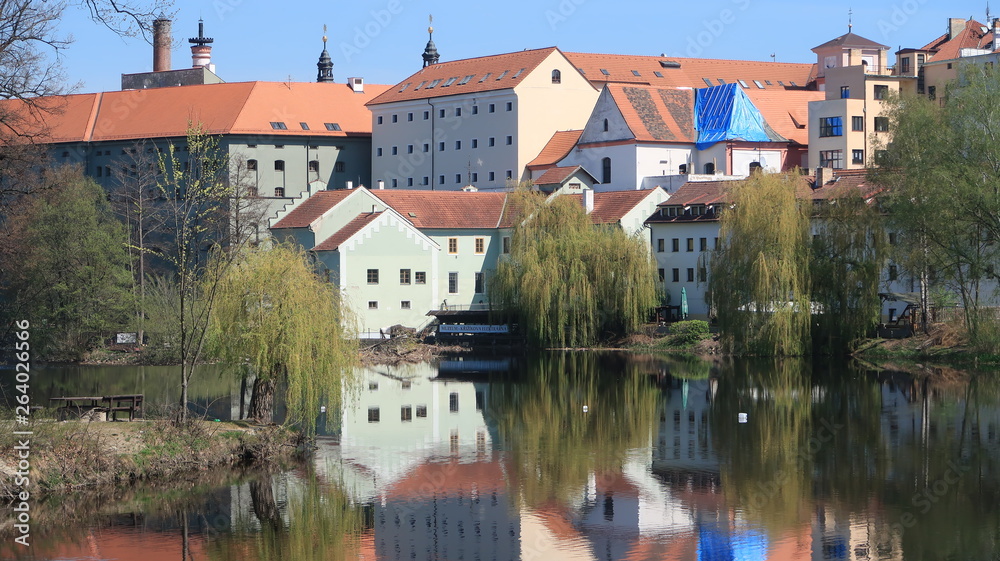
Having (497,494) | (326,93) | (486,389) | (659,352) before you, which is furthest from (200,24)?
(497,494)

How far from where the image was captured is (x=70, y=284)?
56719 millimetres

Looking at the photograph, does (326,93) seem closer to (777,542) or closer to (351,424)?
(351,424)

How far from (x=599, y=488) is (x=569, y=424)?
852 centimetres

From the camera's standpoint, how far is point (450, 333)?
62750mm

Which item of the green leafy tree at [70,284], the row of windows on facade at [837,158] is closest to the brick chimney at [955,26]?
the row of windows on facade at [837,158]

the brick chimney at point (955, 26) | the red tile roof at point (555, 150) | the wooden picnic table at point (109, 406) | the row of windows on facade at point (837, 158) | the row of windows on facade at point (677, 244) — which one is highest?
the brick chimney at point (955, 26)

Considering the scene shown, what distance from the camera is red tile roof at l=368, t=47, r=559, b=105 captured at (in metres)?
83.6

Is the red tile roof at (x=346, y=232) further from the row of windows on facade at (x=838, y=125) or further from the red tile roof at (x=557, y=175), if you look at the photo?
the row of windows on facade at (x=838, y=125)

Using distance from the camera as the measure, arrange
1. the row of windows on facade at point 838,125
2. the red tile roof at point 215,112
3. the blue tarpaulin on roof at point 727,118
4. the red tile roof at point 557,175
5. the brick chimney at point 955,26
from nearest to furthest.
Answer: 1. the red tile roof at point 557,175
2. the row of windows on facade at point 838,125
3. the blue tarpaulin on roof at point 727,118
4. the brick chimney at point 955,26
5. the red tile roof at point 215,112

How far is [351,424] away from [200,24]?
7396cm

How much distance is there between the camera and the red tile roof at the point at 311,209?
6488 centimetres

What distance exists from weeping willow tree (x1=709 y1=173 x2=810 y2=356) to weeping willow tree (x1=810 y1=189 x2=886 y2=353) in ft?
2.89

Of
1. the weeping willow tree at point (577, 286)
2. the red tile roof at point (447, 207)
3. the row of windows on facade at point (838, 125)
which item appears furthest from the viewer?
the row of windows on facade at point (838, 125)

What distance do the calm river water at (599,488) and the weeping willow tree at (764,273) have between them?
11.8 meters
